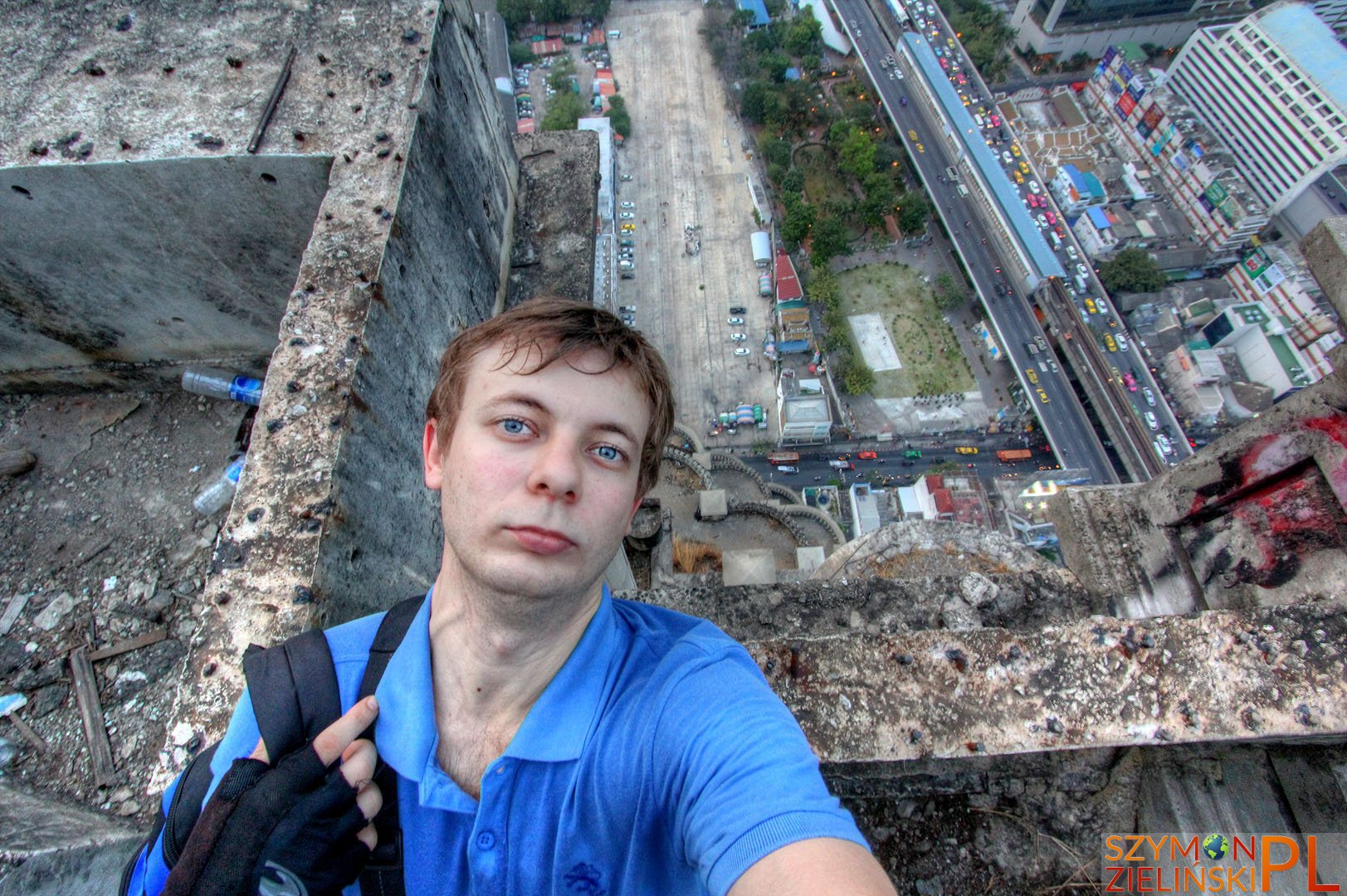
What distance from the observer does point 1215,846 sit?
3.63m

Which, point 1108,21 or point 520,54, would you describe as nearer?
point 520,54

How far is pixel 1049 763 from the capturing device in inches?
157

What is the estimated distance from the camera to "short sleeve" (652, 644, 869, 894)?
6.21ft

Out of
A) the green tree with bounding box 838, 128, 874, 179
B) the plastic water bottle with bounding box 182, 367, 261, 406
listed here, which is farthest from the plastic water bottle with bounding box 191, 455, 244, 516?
the green tree with bounding box 838, 128, 874, 179

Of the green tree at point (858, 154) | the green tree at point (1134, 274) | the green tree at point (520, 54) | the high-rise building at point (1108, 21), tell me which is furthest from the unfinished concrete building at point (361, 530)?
the high-rise building at point (1108, 21)

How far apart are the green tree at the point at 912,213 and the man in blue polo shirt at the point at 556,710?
29.9m

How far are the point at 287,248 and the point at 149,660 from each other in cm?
338

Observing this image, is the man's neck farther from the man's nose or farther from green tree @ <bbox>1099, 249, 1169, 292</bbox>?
green tree @ <bbox>1099, 249, 1169, 292</bbox>

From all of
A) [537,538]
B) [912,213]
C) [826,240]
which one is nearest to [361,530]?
[537,538]

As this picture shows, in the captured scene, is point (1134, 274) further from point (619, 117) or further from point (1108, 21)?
point (619, 117)

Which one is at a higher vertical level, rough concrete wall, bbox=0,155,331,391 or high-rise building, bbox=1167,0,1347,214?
high-rise building, bbox=1167,0,1347,214

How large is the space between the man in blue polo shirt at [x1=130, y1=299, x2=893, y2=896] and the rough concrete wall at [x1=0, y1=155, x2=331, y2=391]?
3715mm

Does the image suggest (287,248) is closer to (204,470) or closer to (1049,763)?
(204,470)

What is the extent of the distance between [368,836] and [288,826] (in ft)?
0.88
